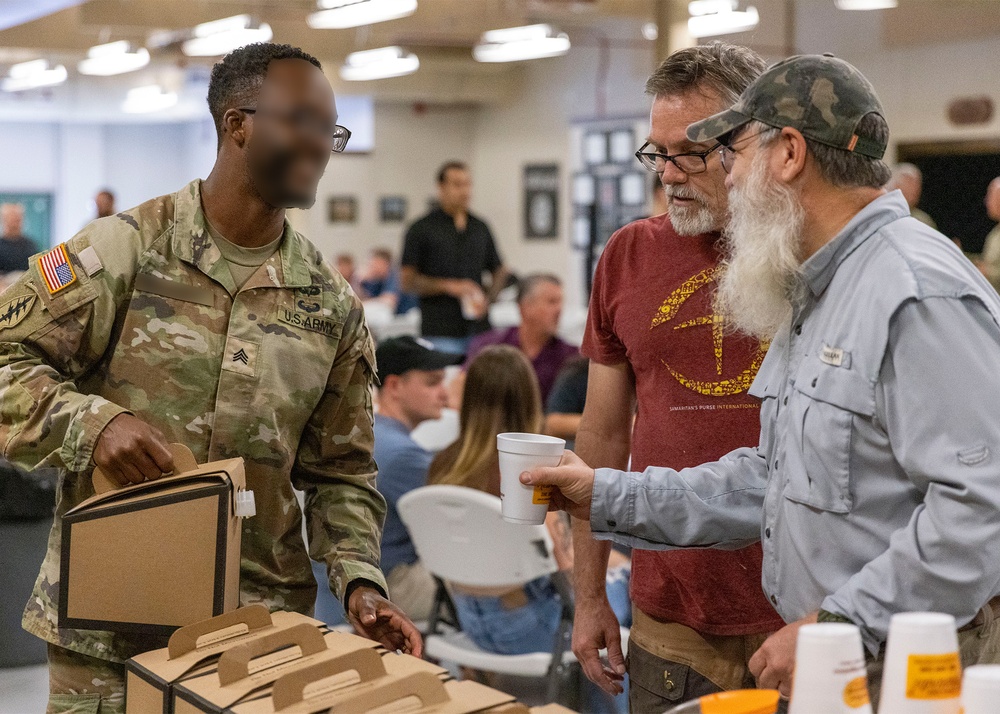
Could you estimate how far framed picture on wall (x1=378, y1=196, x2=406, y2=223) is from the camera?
1524cm

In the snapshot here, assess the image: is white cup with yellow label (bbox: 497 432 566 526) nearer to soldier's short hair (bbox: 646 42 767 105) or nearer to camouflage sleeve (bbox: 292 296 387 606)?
camouflage sleeve (bbox: 292 296 387 606)

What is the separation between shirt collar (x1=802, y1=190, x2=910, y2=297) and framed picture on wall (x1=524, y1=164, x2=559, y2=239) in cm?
1254

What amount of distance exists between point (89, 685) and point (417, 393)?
2.43m

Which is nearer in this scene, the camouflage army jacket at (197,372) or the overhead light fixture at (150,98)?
the camouflage army jacket at (197,372)

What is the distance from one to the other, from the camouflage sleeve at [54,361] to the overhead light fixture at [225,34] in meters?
6.94

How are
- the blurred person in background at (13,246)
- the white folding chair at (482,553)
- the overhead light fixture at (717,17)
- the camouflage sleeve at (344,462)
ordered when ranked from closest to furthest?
the camouflage sleeve at (344,462) < the white folding chair at (482,553) < the overhead light fixture at (717,17) < the blurred person in background at (13,246)

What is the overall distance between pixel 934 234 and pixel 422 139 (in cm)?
1414

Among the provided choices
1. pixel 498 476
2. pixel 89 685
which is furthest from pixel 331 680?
pixel 498 476

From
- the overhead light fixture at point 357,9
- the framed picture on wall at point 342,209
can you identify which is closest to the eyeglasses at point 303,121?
the overhead light fixture at point 357,9

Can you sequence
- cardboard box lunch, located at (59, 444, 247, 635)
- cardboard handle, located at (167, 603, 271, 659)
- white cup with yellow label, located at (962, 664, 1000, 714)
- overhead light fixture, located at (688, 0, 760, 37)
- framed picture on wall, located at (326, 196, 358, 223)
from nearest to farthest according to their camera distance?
white cup with yellow label, located at (962, 664, 1000, 714)
cardboard handle, located at (167, 603, 271, 659)
cardboard box lunch, located at (59, 444, 247, 635)
overhead light fixture, located at (688, 0, 760, 37)
framed picture on wall, located at (326, 196, 358, 223)

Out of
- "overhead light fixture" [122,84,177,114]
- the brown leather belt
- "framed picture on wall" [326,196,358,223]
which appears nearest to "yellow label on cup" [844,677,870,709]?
the brown leather belt

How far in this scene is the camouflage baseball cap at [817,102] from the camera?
147 cm

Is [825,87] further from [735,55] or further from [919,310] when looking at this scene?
[735,55]

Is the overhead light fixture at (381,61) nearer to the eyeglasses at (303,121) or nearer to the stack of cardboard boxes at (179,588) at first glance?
the eyeglasses at (303,121)
